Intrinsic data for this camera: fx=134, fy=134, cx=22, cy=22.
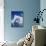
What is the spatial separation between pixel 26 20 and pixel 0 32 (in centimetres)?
116

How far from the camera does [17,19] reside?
5.41m

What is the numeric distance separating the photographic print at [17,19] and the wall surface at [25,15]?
0.12 meters

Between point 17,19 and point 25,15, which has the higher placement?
point 25,15

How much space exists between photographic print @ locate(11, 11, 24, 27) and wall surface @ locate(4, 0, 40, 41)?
12cm

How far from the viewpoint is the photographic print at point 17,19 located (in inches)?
212

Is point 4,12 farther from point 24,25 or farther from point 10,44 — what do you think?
point 10,44

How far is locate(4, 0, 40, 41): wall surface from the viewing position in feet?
17.5

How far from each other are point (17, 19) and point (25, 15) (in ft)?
1.20

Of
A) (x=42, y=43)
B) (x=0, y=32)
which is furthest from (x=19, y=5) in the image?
(x=42, y=43)

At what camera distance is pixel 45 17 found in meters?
4.52

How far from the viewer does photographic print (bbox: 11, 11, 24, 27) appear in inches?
212

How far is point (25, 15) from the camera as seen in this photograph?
544cm

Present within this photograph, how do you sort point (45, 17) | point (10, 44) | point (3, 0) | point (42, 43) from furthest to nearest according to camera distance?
point (3, 0) < point (45, 17) < point (10, 44) < point (42, 43)

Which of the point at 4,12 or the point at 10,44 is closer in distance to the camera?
the point at 10,44
